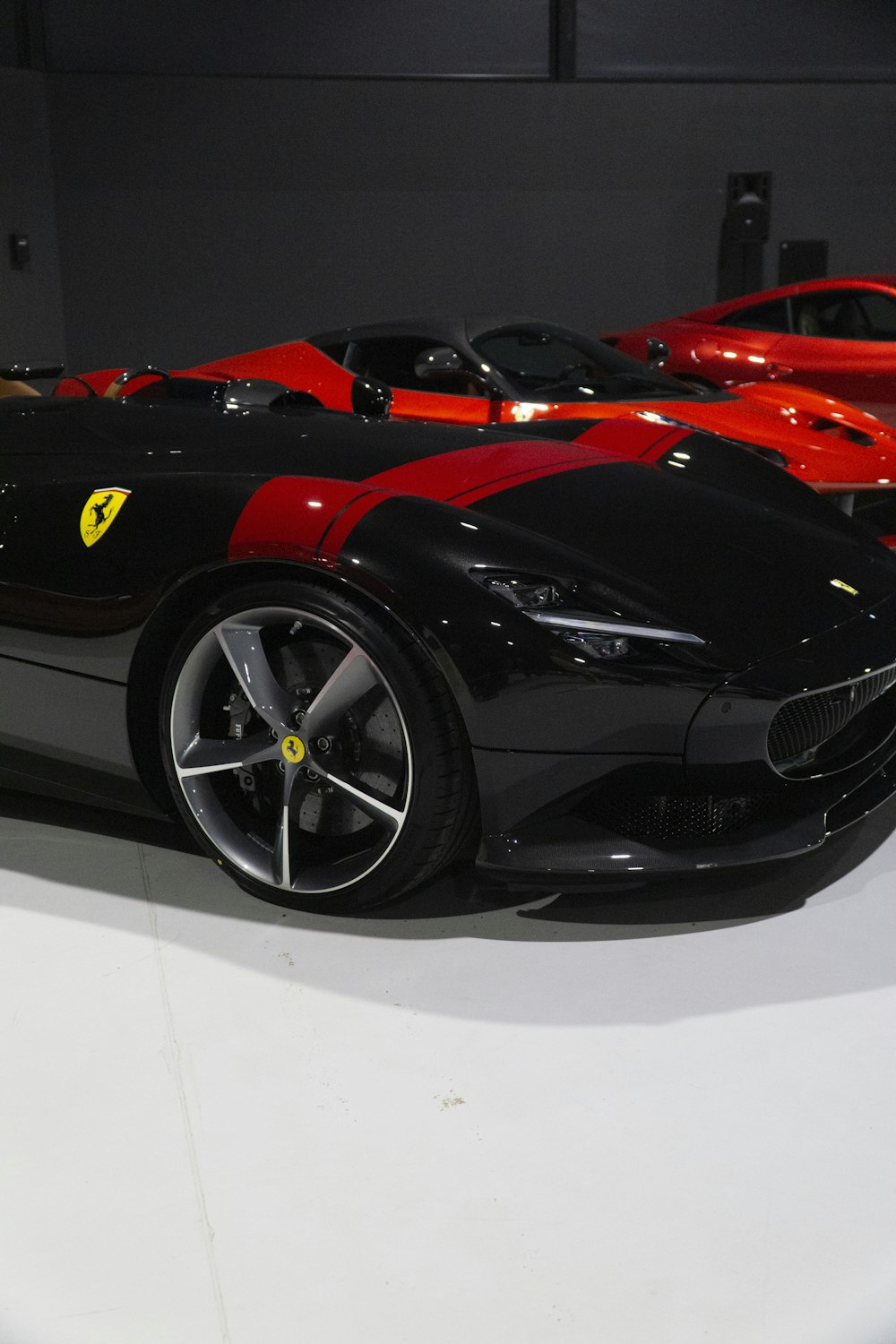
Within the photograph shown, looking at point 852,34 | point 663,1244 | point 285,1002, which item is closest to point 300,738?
point 285,1002

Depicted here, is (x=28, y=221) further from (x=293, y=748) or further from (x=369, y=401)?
(x=293, y=748)

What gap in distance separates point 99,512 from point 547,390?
9.20 ft

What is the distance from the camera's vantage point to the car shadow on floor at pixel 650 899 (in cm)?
210

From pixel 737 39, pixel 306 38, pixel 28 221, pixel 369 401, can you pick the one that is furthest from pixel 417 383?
pixel 737 39

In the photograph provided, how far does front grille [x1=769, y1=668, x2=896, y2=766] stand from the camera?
2.02 metres

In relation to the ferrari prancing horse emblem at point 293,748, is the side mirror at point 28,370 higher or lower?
higher

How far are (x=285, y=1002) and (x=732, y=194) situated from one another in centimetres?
929

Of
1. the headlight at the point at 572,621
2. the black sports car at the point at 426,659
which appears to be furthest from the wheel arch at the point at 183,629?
the headlight at the point at 572,621

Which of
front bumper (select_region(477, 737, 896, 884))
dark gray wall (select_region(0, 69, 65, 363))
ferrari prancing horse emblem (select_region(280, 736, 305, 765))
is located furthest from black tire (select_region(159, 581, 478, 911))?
dark gray wall (select_region(0, 69, 65, 363))

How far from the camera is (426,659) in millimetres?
1922

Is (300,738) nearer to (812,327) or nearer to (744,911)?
(744,911)

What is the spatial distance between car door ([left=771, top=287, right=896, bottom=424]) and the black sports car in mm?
4447

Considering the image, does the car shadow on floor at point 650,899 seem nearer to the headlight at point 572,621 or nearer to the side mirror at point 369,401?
the headlight at point 572,621

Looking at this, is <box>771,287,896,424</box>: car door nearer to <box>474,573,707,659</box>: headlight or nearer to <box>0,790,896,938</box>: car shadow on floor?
<box>0,790,896,938</box>: car shadow on floor
